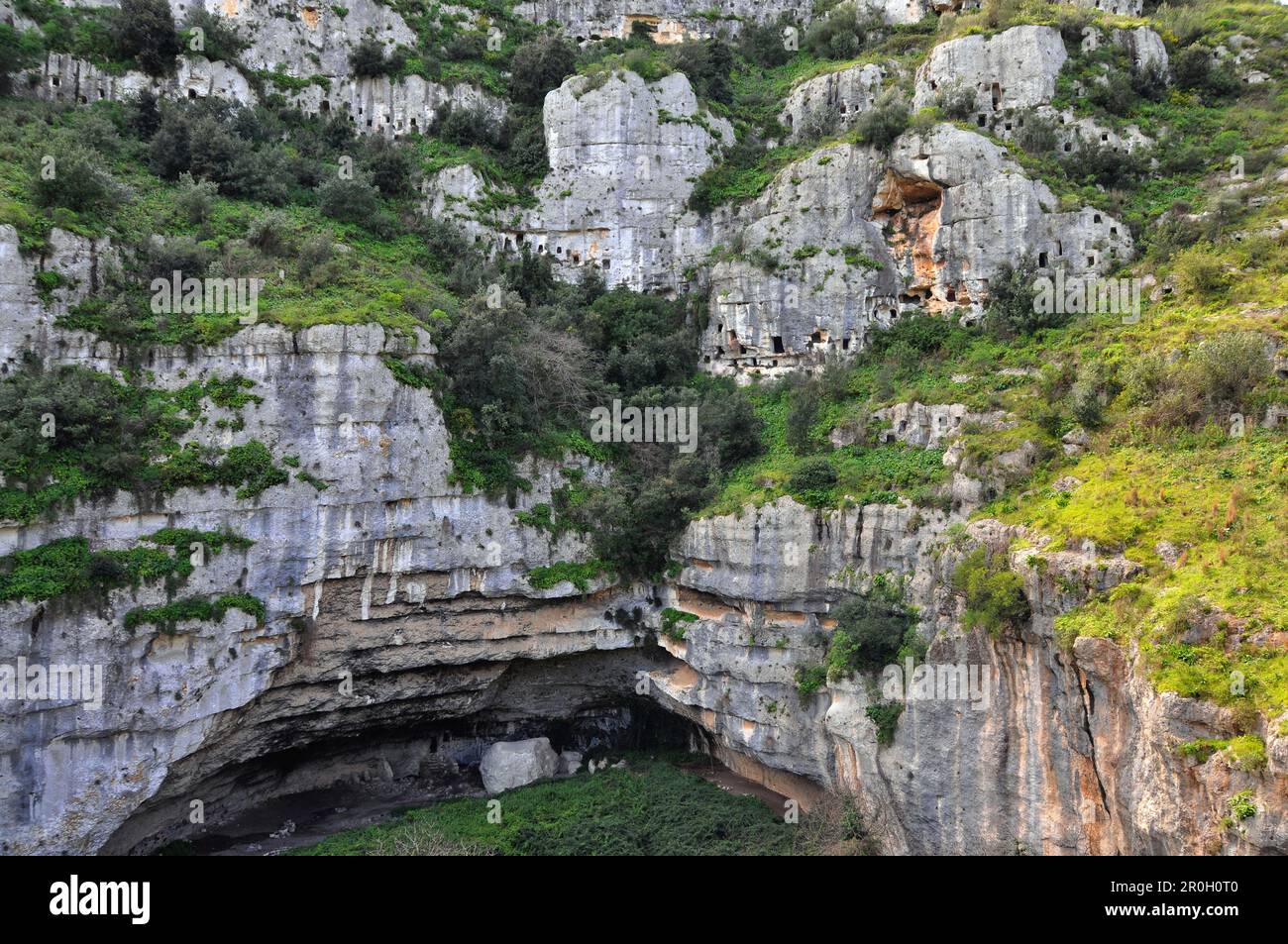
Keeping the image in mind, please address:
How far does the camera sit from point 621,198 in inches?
1314

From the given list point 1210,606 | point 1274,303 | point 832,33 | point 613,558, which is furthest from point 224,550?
point 832,33

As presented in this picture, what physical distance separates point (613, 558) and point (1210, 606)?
15.4m

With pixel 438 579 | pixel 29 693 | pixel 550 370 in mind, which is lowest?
pixel 29 693

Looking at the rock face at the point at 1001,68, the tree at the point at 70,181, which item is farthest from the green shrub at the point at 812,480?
the tree at the point at 70,181

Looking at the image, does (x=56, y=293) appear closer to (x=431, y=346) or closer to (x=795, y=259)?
(x=431, y=346)

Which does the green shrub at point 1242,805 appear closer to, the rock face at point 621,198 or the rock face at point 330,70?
the rock face at point 621,198

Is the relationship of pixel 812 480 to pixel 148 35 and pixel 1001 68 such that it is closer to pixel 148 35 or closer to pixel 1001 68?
pixel 1001 68

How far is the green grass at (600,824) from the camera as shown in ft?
68.9

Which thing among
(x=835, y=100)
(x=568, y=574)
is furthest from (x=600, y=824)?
(x=835, y=100)

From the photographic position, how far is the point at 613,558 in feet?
82.4

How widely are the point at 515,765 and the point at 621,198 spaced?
70.1 ft

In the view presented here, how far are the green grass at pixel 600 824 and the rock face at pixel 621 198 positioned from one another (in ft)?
62.0

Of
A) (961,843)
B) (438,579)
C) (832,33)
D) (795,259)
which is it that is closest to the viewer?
(961,843)

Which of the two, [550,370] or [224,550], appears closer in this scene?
[224,550]
